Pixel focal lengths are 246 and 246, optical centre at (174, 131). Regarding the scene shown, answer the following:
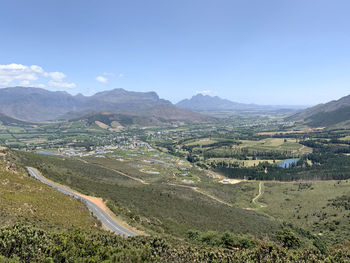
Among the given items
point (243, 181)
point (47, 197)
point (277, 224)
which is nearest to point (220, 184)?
point (243, 181)

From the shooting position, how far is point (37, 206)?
36.9 metres

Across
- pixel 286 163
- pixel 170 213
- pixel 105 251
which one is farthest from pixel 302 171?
pixel 105 251

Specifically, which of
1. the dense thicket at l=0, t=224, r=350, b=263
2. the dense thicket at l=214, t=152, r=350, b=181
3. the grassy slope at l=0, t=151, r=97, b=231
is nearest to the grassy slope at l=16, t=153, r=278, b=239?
the grassy slope at l=0, t=151, r=97, b=231

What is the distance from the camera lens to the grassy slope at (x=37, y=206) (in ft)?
107

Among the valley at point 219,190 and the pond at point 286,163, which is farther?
the pond at point 286,163

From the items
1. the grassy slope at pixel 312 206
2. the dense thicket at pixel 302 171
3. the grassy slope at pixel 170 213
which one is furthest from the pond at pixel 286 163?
the grassy slope at pixel 170 213

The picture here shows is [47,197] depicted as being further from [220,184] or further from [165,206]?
[220,184]

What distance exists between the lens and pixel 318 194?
8450 centimetres

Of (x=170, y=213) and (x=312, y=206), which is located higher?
(x=170, y=213)

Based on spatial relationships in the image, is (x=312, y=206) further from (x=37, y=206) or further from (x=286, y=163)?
(x=286, y=163)

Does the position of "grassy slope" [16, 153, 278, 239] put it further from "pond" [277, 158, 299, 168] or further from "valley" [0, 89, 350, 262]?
"pond" [277, 158, 299, 168]

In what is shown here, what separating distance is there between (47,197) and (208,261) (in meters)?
30.4

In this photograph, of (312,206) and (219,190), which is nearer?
(312,206)

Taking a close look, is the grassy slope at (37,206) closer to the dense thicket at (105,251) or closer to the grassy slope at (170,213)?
the dense thicket at (105,251)
